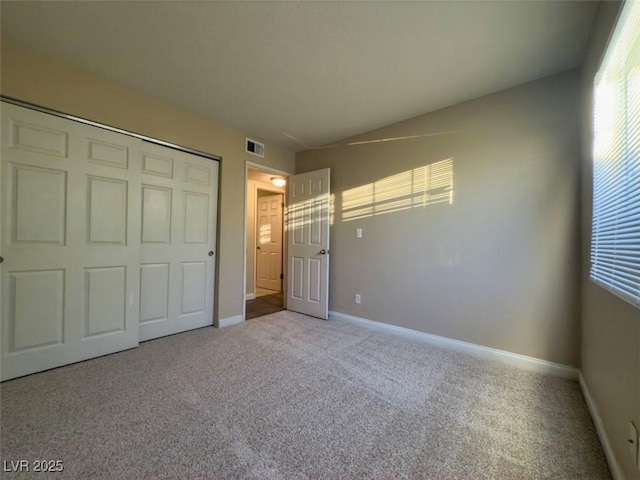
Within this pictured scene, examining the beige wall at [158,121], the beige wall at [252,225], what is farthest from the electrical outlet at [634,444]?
the beige wall at [252,225]

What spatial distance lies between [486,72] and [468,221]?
51.1 inches

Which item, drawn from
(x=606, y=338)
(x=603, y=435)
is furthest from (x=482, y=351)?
(x=606, y=338)

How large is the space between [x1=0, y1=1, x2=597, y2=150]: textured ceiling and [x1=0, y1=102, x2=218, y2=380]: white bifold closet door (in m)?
0.67

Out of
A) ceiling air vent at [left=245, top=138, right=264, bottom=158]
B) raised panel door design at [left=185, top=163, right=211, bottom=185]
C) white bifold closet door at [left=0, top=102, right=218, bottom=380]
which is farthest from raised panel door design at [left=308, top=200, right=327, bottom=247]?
white bifold closet door at [left=0, top=102, right=218, bottom=380]

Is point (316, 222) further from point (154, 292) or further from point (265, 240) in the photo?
point (265, 240)

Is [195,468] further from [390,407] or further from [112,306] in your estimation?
[112,306]

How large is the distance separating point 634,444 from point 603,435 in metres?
0.51

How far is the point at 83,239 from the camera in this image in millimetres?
2229

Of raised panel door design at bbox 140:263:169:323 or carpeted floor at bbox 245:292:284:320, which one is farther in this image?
carpeted floor at bbox 245:292:284:320

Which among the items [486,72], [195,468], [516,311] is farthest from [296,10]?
[516,311]

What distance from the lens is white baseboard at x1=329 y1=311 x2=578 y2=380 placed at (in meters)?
2.11

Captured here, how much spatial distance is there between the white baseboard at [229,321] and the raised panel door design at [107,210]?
4.61 feet

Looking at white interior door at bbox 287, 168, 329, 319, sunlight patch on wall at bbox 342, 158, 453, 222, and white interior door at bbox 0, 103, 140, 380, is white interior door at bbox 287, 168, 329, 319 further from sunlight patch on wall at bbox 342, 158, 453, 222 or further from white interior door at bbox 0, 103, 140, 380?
white interior door at bbox 0, 103, 140, 380

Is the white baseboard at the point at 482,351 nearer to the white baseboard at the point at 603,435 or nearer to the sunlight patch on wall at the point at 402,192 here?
the white baseboard at the point at 603,435
